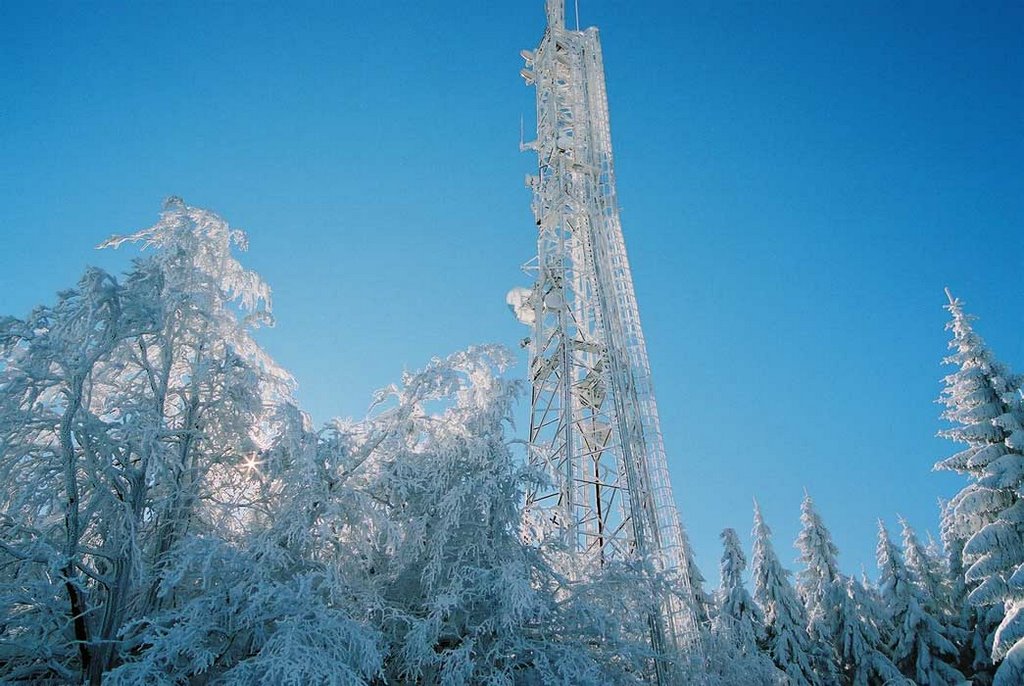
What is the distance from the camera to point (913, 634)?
20.6 metres

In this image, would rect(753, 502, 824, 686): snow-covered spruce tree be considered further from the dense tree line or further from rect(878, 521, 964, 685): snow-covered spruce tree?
the dense tree line

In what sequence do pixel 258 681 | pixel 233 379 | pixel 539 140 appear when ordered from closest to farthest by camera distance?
1. pixel 258 681
2. pixel 233 379
3. pixel 539 140

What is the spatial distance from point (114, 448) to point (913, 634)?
75.0ft

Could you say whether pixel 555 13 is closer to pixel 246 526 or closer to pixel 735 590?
pixel 246 526

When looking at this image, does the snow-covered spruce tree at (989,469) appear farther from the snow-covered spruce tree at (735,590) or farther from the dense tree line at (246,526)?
the snow-covered spruce tree at (735,590)

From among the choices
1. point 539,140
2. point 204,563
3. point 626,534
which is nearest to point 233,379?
point 204,563

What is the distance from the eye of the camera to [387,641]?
28.3ft

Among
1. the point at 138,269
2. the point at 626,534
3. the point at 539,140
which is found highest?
the point at 539,140

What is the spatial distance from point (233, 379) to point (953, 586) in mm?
23721

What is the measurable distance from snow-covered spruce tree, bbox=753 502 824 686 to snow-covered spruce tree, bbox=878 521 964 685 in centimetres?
272

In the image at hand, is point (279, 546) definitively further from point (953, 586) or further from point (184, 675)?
point (953, 586)

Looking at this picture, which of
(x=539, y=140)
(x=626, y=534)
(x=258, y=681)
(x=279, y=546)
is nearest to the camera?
(x=258, y=681)

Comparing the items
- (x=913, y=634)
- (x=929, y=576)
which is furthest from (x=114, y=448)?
(x=929, y=576)

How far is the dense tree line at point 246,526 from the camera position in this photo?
24.4 feet
